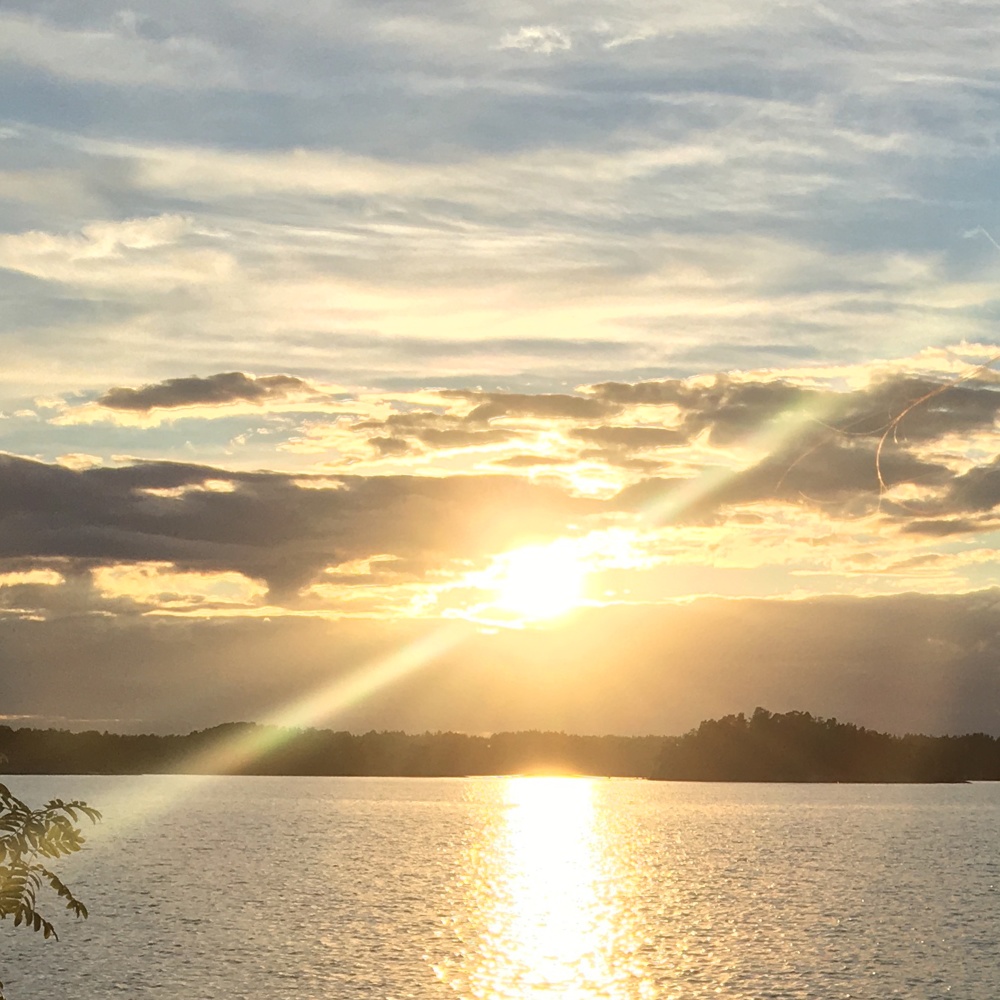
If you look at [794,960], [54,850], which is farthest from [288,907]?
[54,850]

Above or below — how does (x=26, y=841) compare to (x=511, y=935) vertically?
above

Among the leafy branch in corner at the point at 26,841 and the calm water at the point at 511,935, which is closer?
the leafy branch in corner at the point at 26,841

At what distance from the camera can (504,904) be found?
438 ft

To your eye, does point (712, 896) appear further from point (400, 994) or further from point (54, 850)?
point (54, 850)

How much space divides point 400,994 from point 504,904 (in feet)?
198

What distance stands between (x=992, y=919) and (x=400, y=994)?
63.5 metres

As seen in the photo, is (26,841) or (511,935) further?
(511,935)

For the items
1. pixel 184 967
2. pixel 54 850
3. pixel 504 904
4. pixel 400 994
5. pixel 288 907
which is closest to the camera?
pixel 54 850

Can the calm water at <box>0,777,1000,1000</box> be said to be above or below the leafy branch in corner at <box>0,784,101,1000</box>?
below

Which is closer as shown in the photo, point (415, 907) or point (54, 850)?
point (54, 850)

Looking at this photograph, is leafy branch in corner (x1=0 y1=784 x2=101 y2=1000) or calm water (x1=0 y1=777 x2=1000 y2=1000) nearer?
leafy branch in corner (x1=0 y1=784 x2=101 y2=1000)

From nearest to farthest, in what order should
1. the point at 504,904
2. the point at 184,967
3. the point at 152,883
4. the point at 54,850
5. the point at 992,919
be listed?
the point at 54,850 → the point at 184,967 → the point at 992,919 → the point at 504,904 → the point at 152,883

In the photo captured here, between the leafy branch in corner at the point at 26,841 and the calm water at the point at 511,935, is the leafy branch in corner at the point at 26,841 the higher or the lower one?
the higher one

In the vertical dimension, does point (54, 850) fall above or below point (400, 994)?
above
